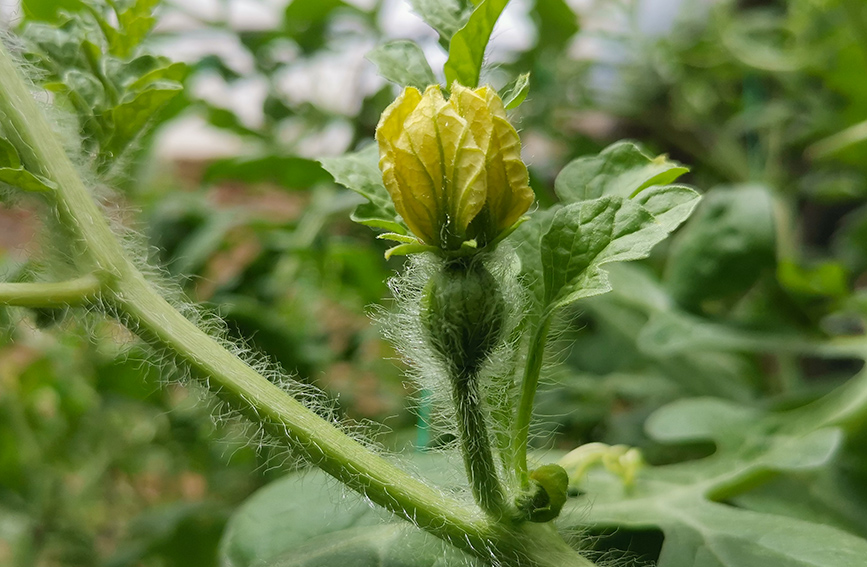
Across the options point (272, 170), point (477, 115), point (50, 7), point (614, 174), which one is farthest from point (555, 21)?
point (477, 115)

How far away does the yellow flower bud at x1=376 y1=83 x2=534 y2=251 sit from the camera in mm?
331

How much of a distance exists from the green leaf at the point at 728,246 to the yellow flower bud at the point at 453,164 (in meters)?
0.56

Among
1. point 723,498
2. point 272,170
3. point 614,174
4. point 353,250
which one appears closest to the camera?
point 614,174

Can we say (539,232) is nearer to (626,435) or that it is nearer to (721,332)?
(721,332)

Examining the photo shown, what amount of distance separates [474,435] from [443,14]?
277 millimetres

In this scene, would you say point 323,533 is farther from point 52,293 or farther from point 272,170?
point 272,170

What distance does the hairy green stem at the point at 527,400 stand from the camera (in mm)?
398

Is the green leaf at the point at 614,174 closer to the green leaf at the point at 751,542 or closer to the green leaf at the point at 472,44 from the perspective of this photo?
the green leaf at the point at 472,44

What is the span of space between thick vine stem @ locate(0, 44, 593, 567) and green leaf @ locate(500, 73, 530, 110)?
8.6 inches

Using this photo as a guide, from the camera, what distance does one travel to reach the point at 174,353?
0.39 meters

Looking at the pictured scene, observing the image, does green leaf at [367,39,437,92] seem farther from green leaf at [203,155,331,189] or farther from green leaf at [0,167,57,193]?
green leaf at [203,155,331,189]

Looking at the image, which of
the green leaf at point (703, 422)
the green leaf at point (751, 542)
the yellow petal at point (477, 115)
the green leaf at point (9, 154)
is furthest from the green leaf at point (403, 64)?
the green leaf at point (703, 422)

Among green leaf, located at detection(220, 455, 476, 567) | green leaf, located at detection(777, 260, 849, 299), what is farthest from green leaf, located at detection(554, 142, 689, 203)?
green leaf, located at detection(777, 260, 849, 299)

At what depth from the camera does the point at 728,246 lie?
82cm
